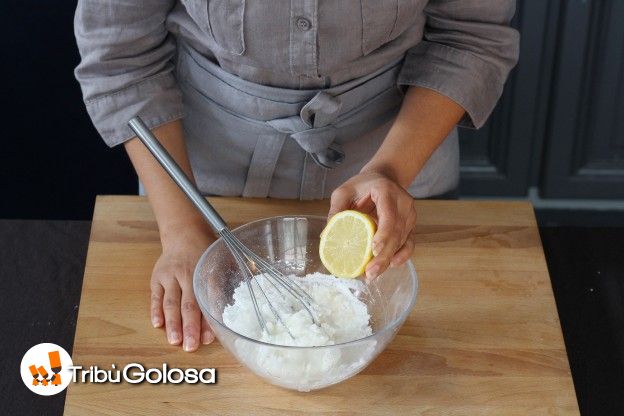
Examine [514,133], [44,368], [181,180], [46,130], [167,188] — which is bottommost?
[514,133]

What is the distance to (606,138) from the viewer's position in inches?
81.7

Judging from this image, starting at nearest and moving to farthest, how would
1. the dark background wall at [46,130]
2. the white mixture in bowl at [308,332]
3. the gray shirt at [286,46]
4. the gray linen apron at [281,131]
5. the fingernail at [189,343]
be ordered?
the white mixture in bowl at [308,332], the fingernail at [189,343], the gray shirt at [286,46], the gray linen apron at [281,131], the dark background wall at [46,130]

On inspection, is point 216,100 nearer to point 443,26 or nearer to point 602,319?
point 443,26

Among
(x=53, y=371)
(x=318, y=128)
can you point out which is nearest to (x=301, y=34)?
(x=318, y=128)

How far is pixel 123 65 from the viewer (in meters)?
1.15

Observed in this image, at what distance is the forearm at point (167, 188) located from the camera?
112 cm

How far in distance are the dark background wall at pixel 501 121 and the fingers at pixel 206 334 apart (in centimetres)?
104

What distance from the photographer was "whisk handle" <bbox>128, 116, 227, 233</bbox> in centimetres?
95

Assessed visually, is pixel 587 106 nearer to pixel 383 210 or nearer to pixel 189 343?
pixel 383 210

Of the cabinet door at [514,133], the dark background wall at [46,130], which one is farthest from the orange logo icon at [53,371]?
the cabinet door at [514,133]

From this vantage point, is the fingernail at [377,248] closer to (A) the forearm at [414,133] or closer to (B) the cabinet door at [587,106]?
(A) the forearm at [414,133]

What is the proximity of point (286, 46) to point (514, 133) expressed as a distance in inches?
43.0

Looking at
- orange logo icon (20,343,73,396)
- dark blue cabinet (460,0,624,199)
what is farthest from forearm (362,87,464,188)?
dark blue cabinet (460,0,624,199)

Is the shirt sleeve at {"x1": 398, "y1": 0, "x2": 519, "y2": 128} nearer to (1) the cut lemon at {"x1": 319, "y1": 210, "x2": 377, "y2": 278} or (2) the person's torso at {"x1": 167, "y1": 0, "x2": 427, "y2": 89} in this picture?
(2) the person's torso at {"x1": 167, "y1": 0, "x2": 427, "y2": 89}
